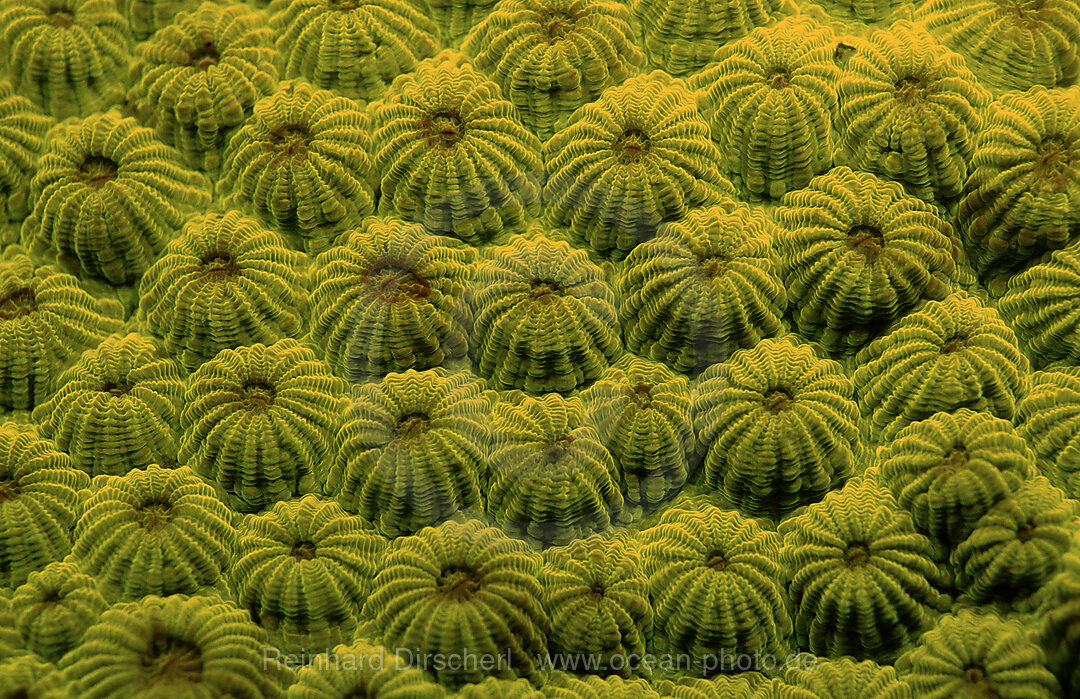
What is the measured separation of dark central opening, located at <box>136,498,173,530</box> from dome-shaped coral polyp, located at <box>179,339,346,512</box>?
7.6 inches

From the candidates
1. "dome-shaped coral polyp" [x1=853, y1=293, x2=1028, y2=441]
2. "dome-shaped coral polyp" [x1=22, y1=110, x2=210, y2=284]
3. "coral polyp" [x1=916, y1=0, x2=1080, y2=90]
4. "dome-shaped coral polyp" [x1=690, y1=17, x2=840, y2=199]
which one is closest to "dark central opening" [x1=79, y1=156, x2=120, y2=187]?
"dome-shaped coral polyp" [x1=22, y1=110, x2=210, y2=284]

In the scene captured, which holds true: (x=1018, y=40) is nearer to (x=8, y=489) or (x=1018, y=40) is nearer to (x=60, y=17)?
(x=60, y=17)

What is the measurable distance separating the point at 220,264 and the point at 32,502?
3.75 feet

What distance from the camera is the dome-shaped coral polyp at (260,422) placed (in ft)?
11.2

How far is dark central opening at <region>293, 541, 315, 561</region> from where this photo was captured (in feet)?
10.7

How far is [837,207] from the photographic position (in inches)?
142

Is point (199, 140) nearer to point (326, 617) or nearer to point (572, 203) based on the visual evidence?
point (572, 203)

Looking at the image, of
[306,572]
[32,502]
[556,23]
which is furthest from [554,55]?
[32,502]

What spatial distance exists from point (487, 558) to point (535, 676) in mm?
457

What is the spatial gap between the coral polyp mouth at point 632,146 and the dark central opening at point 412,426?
1333 millimetres

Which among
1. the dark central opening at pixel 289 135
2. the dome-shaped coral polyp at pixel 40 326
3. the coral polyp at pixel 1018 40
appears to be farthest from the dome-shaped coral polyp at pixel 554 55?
the dome-shaped coral polyp at pixel 40 326

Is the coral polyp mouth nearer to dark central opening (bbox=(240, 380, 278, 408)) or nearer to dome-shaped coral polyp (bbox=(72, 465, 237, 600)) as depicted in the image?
dark central opening (bbox=(240, 380, 278, 408))

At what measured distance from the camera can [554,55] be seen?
388 cm

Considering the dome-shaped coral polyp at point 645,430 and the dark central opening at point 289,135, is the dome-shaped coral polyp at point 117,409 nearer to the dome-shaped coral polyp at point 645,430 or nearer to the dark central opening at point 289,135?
the dark central opening at point 289,135
